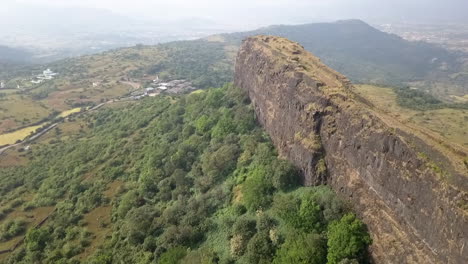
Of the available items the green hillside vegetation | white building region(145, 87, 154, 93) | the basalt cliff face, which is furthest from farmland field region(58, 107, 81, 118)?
the basalt cliff face

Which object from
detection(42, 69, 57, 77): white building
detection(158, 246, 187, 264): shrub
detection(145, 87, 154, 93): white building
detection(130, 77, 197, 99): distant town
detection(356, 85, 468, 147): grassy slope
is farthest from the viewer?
detection(42, 69, 57, 77): white building

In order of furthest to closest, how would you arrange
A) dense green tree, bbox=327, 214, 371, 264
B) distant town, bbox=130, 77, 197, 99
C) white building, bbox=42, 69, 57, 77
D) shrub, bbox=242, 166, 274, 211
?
1. white building, bbox=42, 69, 57, 77
2. distant town, bbox=130, 77, 197, 99
3. shrub, bbox=242, 166, 274, 211
4. dense green tree, bbox=327, 214, 371, 264

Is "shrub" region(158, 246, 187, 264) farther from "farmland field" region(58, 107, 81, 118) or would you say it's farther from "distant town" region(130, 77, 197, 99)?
"distant town" region(130, 77, 197, 99)

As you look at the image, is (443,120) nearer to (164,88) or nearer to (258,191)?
(258,191)

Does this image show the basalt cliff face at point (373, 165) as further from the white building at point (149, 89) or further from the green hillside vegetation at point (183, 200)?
the white building at point (149, 89)

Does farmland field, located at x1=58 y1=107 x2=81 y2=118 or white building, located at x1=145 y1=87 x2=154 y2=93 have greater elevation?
white building, located at x1=145 y1=87 x2=154 y2=93

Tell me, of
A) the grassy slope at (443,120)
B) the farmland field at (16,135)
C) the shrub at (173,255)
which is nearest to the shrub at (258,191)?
the shrub at (173,255)

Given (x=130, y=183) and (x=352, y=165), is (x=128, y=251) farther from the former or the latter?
(x=352, y=165)
